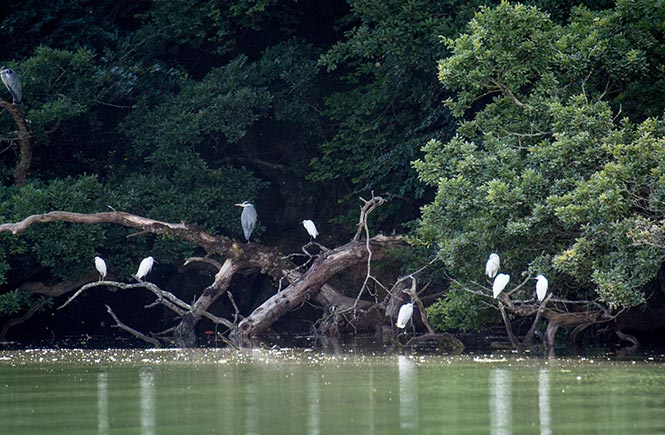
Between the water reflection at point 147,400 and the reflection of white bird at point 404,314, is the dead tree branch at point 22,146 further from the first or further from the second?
the water reflection at point 147,400

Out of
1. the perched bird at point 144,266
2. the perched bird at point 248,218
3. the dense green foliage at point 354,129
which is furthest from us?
the perched bird at point 248,218

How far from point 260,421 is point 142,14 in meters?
17.2

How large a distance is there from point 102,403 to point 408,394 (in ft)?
8.93

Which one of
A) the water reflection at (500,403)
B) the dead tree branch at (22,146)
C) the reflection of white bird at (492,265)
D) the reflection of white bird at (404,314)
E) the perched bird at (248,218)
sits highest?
the dead tree branch at (22,146)

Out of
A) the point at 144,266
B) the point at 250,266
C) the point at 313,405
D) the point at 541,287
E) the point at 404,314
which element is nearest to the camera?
the point at 313,405

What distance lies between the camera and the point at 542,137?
684 inches

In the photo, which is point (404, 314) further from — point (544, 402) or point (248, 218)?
point (544, 402)

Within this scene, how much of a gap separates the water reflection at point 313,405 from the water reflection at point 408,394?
0.64 m

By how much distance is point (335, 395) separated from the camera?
11.2 meters

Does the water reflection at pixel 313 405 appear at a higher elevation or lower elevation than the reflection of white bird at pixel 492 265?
lower

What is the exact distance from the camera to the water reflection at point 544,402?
345 inches

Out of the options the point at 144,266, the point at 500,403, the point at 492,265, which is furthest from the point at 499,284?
the point at 144,266

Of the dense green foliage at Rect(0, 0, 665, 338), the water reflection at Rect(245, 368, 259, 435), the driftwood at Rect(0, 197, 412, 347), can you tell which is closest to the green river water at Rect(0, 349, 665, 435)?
the water reflection at Rect(245, 368, 259, 435)

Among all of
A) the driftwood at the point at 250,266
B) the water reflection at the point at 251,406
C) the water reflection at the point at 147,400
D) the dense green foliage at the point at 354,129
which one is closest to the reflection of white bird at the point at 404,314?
the dense green foliage at the point at 354,129
